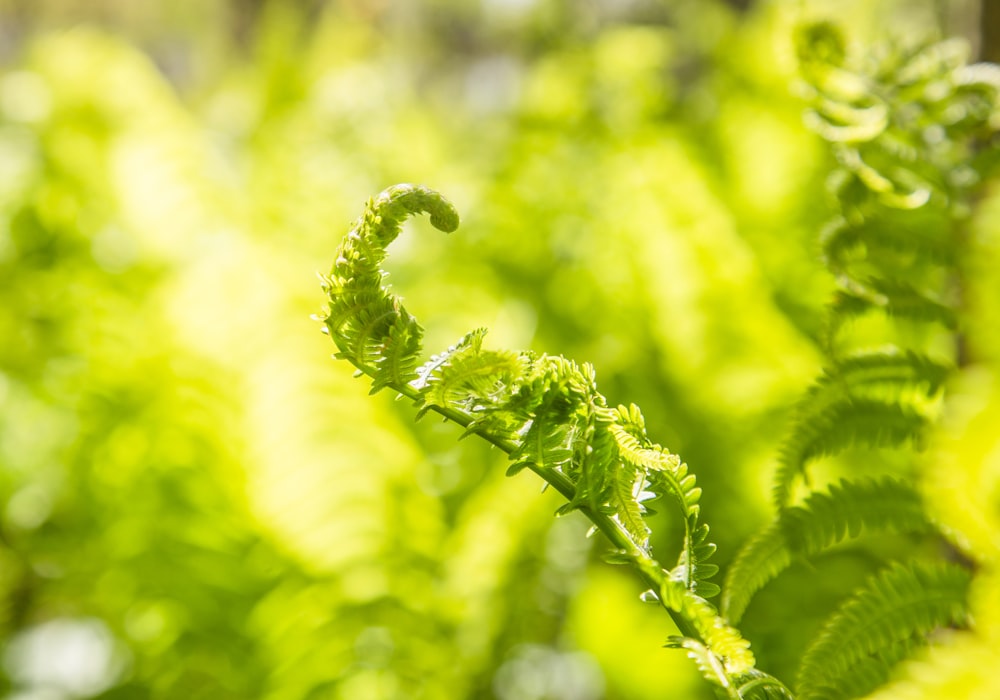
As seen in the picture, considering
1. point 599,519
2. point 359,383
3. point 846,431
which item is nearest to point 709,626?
point 599,519

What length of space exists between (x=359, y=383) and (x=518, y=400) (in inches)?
31.7

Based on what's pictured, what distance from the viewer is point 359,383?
1178mm

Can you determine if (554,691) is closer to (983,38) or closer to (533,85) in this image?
(983,38)

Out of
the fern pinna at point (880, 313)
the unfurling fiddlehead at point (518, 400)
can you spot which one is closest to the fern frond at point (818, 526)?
the fern pinna at point (880, 313)

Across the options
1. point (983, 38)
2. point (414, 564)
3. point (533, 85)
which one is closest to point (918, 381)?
point (983, 38)

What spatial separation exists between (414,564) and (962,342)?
0.62m

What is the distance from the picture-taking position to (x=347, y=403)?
1126 mm

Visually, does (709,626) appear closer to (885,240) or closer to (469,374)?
(469,374)

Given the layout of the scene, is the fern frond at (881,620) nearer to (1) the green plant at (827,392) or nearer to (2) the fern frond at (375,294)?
(1) the green plant at (827,392)

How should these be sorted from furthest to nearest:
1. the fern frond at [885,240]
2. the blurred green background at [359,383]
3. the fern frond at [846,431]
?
the blurred green background at [359,383], the fern frond at [885,240], the fern frond at [846,431]

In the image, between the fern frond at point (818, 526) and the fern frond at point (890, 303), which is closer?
the fern frond at point (818, 526)

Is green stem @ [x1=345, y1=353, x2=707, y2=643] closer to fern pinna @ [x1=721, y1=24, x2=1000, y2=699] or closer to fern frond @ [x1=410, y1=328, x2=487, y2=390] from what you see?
fern frond @ [x1=410, y1=328, x2=487, y2=390]

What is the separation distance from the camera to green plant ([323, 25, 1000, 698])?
39 centimetres

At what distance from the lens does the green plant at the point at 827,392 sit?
39 centimetres
